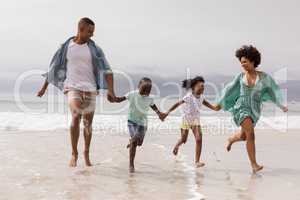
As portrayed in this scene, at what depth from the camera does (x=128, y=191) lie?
4516 mm

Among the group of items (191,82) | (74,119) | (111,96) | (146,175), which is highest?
(191,82)

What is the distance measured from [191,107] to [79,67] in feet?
7.48

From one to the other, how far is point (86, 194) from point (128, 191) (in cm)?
49

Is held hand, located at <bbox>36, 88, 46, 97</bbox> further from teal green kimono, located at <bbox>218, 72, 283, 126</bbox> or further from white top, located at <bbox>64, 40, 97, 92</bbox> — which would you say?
teal green kimono, located at <bbox>218, 72, 283, 126</bbox>

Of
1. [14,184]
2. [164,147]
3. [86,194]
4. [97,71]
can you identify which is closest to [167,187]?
[86,194]

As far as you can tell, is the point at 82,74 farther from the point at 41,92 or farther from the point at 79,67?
the point at 41,92

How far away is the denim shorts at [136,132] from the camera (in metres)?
6.11

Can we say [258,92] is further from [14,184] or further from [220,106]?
[14,184]

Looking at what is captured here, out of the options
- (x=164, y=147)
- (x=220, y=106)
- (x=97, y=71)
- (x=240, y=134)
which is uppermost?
(x=97, y=71)

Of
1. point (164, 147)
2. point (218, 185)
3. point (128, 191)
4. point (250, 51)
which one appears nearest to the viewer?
point (128, 191)

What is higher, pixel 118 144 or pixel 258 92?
pixel 258 92

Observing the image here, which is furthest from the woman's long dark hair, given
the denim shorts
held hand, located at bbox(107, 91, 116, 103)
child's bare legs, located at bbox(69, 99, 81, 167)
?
child's bare legs, located at bbox(69, 99, 81, 167)

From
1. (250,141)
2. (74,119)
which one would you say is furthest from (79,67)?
(250,141)

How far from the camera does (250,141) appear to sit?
594 cm
